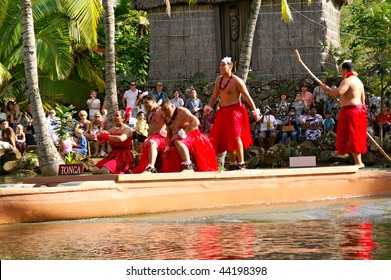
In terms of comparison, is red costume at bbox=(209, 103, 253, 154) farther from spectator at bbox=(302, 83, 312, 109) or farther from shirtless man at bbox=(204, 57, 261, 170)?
spectator at bbox=(302, 83, 312, 109)

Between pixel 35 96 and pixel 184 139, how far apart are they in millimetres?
4443

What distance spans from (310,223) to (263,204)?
5.65 ft

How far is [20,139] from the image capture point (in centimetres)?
1712

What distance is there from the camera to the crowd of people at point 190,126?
973 centimetres

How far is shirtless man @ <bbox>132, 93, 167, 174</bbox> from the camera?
31.7 ft

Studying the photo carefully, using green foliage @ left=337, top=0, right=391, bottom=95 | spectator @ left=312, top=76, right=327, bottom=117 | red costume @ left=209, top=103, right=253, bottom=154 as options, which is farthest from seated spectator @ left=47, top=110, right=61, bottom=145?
red costume @ left=209, top=103, right=253, bottom=154

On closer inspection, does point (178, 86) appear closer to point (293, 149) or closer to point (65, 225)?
point (293, 149)

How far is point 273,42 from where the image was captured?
1952 centimetres

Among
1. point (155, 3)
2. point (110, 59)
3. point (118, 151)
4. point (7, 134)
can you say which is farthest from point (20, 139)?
point (118, 151)

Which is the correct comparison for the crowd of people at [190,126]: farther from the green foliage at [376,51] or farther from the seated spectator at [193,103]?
the green foliage at [376,51]

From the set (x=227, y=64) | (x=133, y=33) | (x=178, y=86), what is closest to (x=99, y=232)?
(x=227, y=64)

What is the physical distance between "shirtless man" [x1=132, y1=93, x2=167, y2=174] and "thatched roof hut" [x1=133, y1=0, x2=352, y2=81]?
9125 mm

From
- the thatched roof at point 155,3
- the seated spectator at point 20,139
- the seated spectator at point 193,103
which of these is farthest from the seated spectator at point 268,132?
the seated spectator at point 20,139

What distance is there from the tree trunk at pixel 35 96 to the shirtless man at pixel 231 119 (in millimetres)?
3689
